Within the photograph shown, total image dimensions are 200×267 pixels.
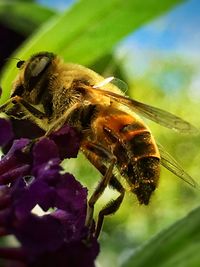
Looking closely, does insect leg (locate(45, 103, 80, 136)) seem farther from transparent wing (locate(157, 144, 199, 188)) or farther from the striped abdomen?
transparent wing (locate(157, 144, 199, 188))

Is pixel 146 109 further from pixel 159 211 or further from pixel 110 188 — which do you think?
pixel 159 211

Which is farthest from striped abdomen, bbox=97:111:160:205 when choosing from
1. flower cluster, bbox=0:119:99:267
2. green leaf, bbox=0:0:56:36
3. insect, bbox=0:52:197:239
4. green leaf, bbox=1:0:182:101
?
green leaf, bbox=0:0:56:36

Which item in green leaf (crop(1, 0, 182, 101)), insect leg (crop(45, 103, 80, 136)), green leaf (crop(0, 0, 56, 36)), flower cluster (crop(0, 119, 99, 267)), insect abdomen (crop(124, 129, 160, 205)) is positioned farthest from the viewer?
green leaf (crop(0, 0, 56, 36))

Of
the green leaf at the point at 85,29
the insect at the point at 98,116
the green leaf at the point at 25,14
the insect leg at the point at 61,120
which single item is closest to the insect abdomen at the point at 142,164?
the insect at the point at 98,116

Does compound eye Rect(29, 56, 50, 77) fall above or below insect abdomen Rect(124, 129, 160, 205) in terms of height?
above

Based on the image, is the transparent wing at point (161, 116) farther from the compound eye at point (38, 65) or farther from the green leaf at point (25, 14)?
the green leaf at point (25, 14)

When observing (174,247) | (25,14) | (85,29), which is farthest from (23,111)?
(25,14)
